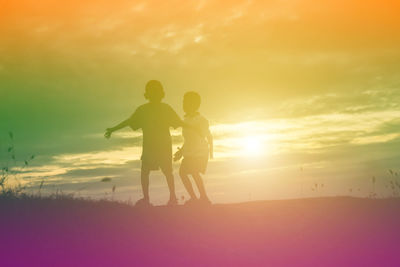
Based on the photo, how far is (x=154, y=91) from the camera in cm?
1136

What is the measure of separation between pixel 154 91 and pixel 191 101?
101 centimetres

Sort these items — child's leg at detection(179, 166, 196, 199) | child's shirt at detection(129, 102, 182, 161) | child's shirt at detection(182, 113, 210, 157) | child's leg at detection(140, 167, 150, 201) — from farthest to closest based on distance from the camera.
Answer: child's shirt at detection(182, 113, 210, 157) → child's leg at detection(179, 166, 196, 199) → child's shirt at detection(129, 102, 182, 161) → child's leg at detection(140, 167, 150, 201)

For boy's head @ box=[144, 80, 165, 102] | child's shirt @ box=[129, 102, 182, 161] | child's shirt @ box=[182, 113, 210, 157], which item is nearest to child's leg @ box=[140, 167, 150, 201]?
child's shirt @ box=[129, 102, 182, 161]

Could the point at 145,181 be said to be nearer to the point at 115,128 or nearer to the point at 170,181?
the point at 170,181

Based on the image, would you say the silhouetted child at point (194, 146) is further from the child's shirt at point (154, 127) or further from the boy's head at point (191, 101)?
the child's shirt at point (154, 127)

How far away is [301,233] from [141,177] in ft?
13.3

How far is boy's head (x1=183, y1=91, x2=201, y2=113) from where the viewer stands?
11.9 metres

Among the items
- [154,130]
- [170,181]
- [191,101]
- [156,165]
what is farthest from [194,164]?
[191,101]

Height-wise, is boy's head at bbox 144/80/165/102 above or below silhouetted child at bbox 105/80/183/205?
above

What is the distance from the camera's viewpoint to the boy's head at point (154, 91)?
1130 cm

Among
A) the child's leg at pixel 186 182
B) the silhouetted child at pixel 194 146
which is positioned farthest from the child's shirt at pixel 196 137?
the child's leg at pixel 186 182

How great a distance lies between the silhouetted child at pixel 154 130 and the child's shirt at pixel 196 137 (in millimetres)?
521

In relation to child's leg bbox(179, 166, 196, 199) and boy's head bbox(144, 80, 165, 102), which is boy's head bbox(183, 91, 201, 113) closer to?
boy's head bbox(144, 80, 165, 102)

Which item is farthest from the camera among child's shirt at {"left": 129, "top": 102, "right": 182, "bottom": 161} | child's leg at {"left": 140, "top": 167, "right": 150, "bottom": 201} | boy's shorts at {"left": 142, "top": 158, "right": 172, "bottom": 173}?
child's shirt at {"left": 129, "top": 102, "right": 182, "bottom": 161}
